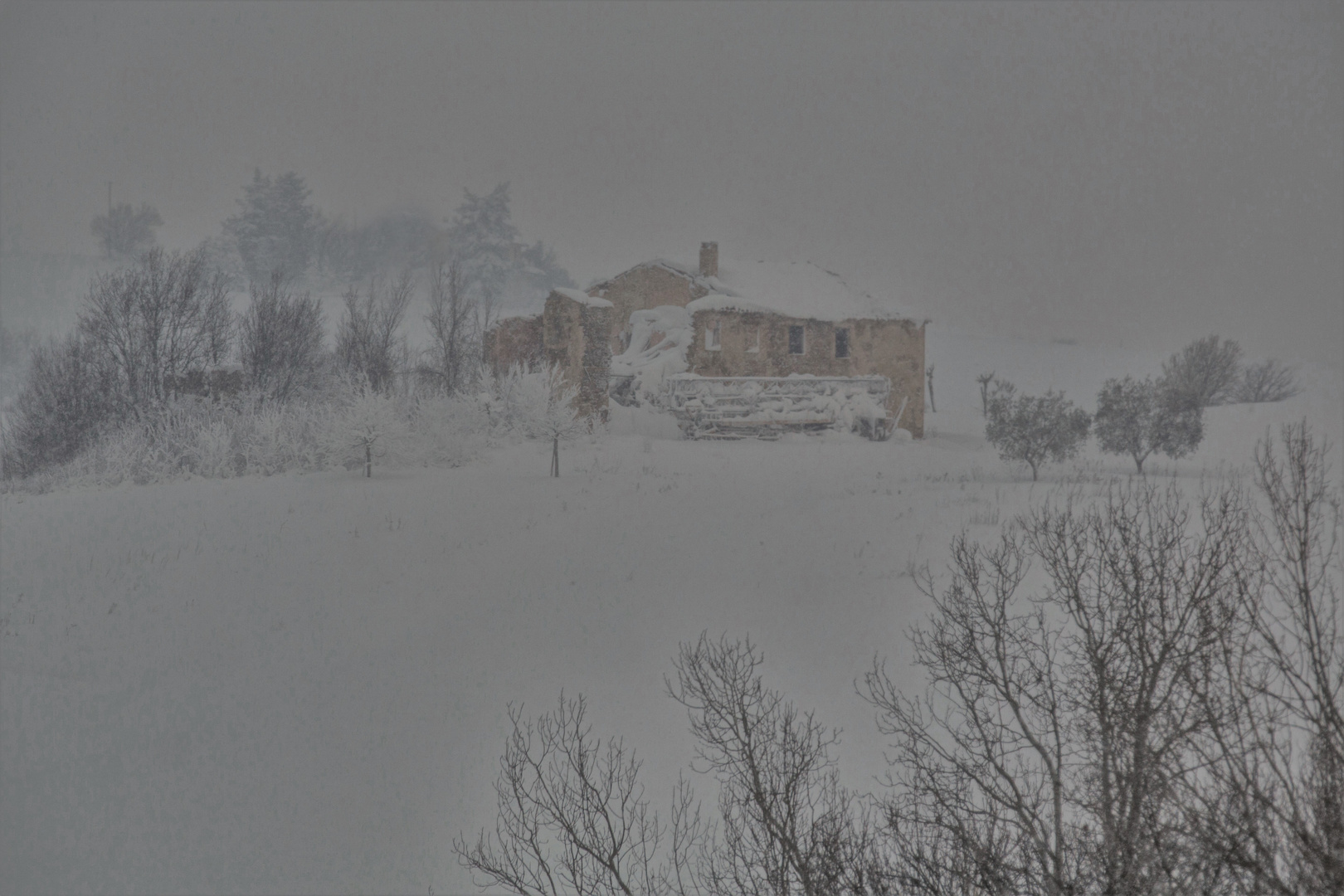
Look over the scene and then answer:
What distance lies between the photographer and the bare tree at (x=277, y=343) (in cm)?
614

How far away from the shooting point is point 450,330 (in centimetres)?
636

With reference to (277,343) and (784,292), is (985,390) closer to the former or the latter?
(784,292)

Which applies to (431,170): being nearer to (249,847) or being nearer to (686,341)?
(686,341)

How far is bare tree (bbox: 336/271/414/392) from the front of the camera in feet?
20.4

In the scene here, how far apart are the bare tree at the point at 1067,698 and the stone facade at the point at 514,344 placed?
3.09 meters

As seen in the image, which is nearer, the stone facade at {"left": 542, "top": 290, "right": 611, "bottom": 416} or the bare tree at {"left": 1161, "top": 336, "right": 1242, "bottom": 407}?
the stone facade at {"left": 542, "top": 290, "right": 611, "bottom": 416}

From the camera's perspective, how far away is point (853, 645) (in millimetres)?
6043

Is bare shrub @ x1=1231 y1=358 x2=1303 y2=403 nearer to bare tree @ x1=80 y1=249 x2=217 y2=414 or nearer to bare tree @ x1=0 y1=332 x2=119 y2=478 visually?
bare tree @ x1=80 y1=249 x2=217 y2=414

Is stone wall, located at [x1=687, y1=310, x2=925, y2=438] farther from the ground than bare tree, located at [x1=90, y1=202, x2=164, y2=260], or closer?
closer

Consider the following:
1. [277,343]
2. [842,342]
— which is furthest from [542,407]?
[842,342]

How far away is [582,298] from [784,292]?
146 cm

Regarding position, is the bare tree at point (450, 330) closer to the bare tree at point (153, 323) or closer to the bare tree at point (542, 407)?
the bare tree at point (542, 407)

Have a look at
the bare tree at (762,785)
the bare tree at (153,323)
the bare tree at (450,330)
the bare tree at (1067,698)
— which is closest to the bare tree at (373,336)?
the bare tree at (450,330)

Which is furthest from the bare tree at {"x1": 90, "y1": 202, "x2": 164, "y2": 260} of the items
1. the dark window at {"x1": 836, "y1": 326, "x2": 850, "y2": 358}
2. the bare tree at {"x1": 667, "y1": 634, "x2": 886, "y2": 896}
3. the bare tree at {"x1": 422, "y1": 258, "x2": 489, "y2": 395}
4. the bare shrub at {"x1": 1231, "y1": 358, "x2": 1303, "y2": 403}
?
the bare shrub at {"x1": 1231, "y1": 358, "x2": 1303, "y2": 403}
